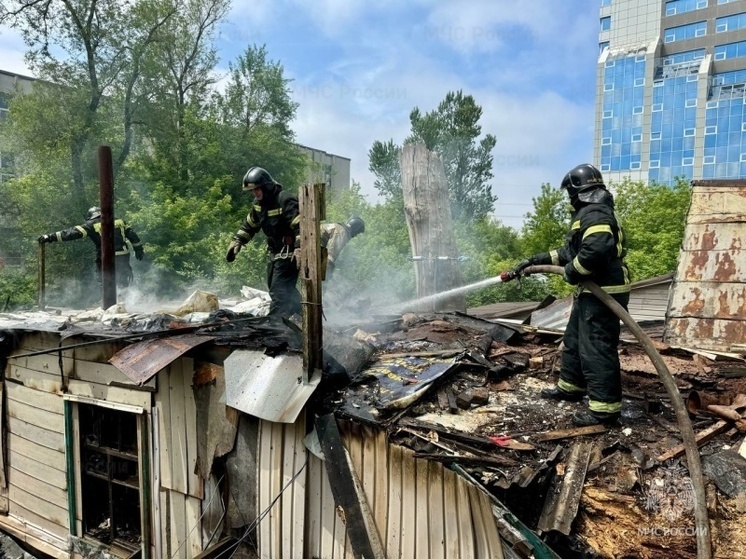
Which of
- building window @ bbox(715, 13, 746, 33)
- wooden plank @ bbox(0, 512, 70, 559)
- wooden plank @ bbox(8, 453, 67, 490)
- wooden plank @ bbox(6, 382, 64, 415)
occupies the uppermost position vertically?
building window @ bbox(715, 13, 746, 33)

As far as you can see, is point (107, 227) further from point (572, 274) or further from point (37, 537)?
point (572, 274)

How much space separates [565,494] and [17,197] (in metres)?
22.6

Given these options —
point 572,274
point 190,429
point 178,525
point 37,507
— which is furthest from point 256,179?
point 37,507

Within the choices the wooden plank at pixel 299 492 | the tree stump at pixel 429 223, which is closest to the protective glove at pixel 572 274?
the wooden plank at pixel 299 492

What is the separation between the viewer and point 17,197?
1864cm

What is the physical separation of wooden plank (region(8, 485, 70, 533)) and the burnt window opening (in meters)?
0.40

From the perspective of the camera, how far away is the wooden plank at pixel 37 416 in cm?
590

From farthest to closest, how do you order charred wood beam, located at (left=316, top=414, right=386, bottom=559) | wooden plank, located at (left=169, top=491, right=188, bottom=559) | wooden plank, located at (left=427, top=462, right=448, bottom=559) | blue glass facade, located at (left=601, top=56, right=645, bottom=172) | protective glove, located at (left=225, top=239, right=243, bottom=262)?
blue glass facade, located at (left=601, top=56, right=645, bottom=172) → protective glove, located at (left=225, top=239, right=243, bottom=262) → wooden plank, located at (left=169, top=491, right=188, bottom=559) → charred wood beam, located at (left=316, top=414, right=386, bottom=559) → wooden plank, located at (left=427, top=462, right=448, bottom=559)

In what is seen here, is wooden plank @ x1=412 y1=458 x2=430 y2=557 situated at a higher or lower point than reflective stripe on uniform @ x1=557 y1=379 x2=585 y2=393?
lower

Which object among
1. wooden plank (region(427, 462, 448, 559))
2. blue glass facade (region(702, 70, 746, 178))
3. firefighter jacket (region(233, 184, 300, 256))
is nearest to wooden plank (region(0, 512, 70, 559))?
firefighter jacket (region(233, 184, 300, 256))

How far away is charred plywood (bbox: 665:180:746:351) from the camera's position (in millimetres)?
4957

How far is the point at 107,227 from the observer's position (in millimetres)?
7562

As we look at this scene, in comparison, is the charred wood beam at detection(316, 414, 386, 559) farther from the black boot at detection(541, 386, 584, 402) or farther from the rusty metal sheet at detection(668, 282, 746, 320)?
the rusty metal sheet at detection(668, 282, 746, 320)

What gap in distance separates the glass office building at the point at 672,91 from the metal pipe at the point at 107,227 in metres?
42.1
